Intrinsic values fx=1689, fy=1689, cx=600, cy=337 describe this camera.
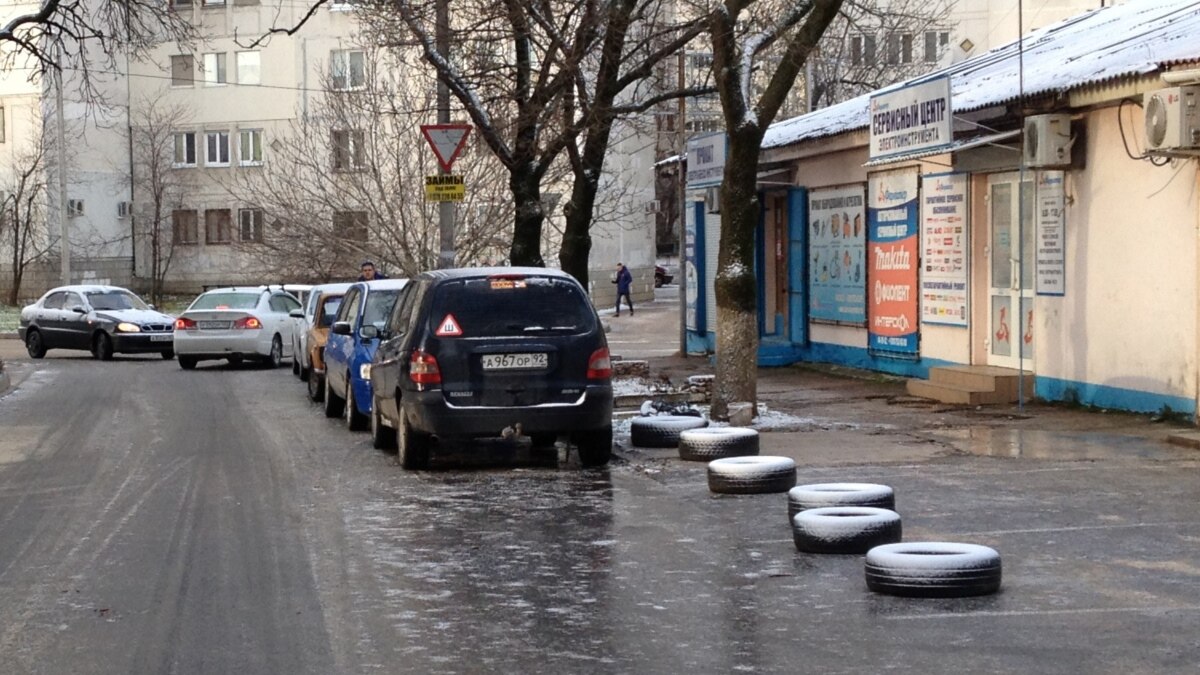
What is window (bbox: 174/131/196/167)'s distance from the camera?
62.3 metres

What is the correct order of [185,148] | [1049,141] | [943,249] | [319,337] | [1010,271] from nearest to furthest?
[1049,141], [1010,271], [943,249], [319,337], [185,148]

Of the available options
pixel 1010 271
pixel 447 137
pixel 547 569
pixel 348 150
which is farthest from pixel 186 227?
pixel 547 569

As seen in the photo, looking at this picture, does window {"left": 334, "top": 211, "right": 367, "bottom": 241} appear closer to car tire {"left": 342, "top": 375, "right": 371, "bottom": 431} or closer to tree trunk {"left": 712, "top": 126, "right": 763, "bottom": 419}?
car tire {"left": 342, "top": 375, "right": 371, "bottom": 431}

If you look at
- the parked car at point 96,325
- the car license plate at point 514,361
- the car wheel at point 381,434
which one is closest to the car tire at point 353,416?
the car wheel at point 381,434

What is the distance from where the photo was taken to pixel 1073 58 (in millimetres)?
18141

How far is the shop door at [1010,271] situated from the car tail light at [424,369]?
276 inches

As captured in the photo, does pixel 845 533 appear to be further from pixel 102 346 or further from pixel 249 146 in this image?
pixel 249 146

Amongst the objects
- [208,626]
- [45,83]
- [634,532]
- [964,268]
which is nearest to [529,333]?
[634,532]

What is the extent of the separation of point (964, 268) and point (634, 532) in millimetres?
10549

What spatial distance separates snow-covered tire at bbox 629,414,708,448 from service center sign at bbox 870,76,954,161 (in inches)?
189

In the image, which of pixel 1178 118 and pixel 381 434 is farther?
pixel 381 434

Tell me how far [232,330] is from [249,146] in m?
33.5

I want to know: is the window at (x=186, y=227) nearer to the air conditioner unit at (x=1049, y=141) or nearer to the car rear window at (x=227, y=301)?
the car rear window at (x=227, y=301)

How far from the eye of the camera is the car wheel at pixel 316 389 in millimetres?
21219
